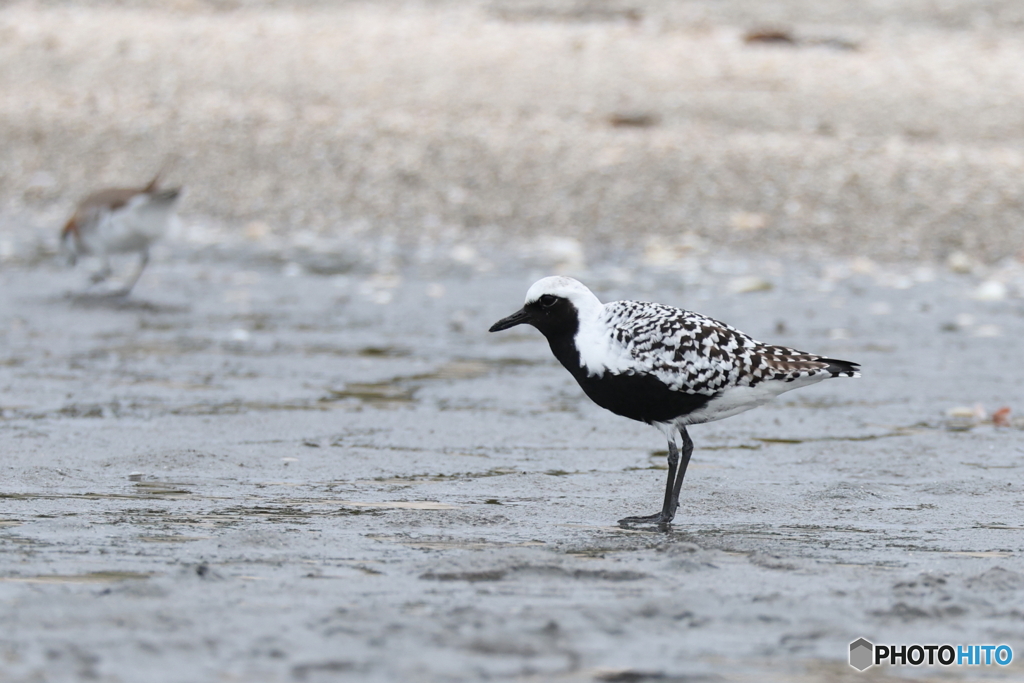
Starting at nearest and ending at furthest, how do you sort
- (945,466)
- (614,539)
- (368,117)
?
(614,539), (945,466), (368,117)

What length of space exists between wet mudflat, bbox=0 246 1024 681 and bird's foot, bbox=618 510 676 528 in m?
0.17

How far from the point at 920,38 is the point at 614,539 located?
13.8 m

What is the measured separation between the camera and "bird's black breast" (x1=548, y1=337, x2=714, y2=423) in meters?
5.67

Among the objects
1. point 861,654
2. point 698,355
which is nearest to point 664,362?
point 698,355

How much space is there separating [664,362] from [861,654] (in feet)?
6.30

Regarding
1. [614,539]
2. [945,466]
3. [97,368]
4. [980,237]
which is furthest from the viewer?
[980,237]

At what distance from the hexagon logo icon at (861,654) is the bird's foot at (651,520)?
62.3 inches

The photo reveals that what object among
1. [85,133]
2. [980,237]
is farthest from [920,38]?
[85,133]

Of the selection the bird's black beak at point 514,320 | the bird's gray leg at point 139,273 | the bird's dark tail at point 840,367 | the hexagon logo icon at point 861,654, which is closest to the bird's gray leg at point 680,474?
the bird's dark tail at point 840,367

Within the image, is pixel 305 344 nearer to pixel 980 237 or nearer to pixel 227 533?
pixel 227 533

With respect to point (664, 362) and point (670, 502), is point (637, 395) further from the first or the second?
point (670, 502)

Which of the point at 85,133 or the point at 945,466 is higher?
the point at 85,133

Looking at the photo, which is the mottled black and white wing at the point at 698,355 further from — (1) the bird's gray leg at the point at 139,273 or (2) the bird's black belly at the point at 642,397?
(1) the bird's gray leg at the point at 139,273

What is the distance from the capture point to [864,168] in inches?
543
